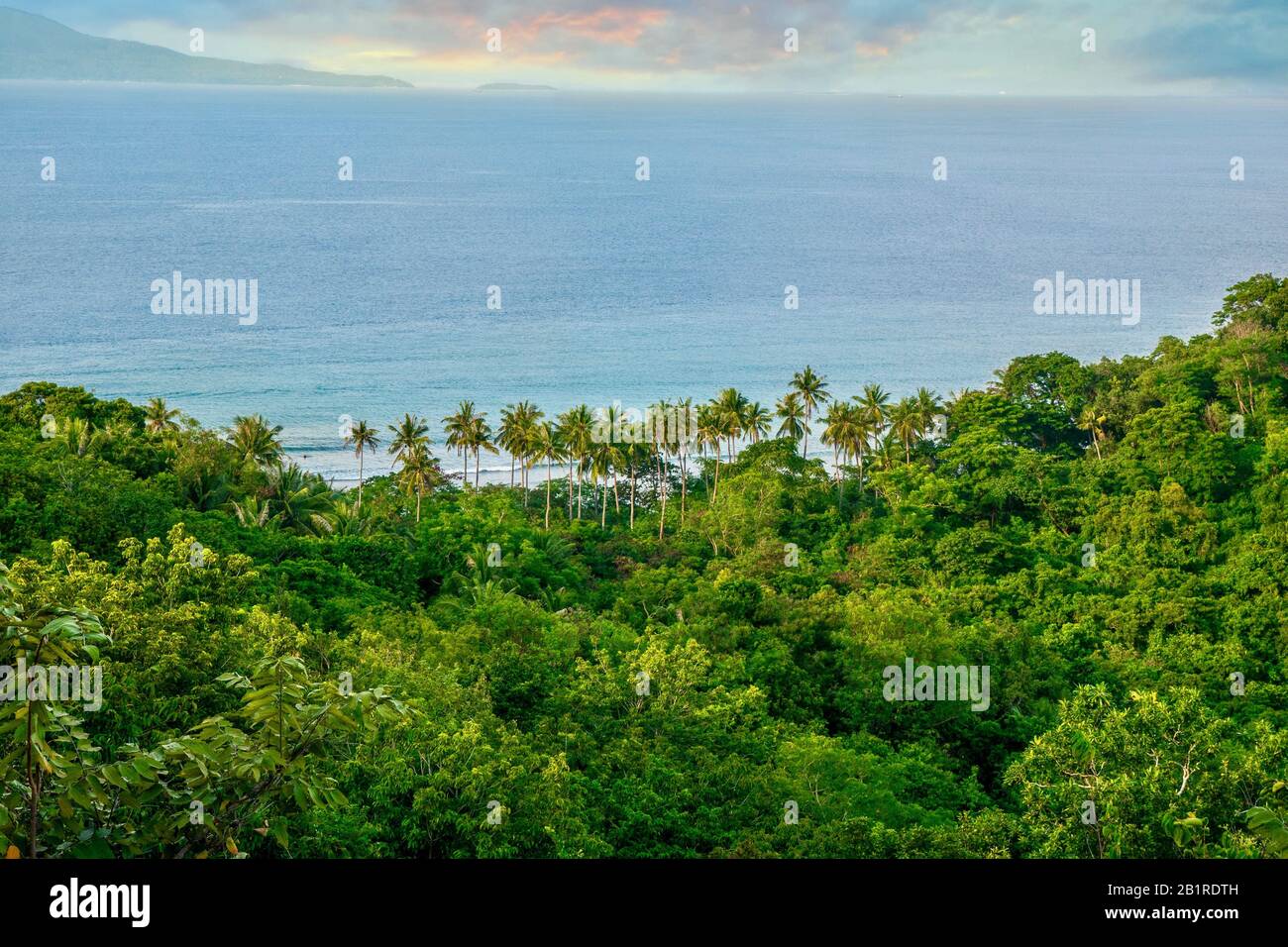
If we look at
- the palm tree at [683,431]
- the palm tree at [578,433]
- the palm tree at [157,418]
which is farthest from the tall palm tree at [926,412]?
the palm tree at [157,418]

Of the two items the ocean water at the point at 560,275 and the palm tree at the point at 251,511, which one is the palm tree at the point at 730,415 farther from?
the ocean water at the point at 560,275

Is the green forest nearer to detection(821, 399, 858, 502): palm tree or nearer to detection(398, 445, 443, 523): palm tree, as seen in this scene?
detection(821, 399, 858, 502): palm tree

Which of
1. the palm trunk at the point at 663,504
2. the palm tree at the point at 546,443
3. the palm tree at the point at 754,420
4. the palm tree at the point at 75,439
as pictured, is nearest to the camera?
the palm tree at the point at 75,439

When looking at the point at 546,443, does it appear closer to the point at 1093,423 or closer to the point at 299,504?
the point at 299,504

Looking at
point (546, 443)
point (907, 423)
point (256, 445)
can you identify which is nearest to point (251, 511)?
point (256, 445)

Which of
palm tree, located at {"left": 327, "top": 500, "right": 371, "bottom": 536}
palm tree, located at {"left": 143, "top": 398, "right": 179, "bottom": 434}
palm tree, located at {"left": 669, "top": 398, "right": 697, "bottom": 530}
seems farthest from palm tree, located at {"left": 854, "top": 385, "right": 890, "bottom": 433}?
palm tree, located at {"left": 143, "top": 398, "right": 179, "bottom": 434}

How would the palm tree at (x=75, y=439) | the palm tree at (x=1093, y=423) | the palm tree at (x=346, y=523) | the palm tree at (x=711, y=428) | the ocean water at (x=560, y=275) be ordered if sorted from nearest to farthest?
the palm tree at (x=75, y=439) → the palm tree at (x=346, y=523) → the palm tree at (x=711, y=428) → the palm tree at (x=1093, y=423) → the ocean water at (x=560, y=275)
